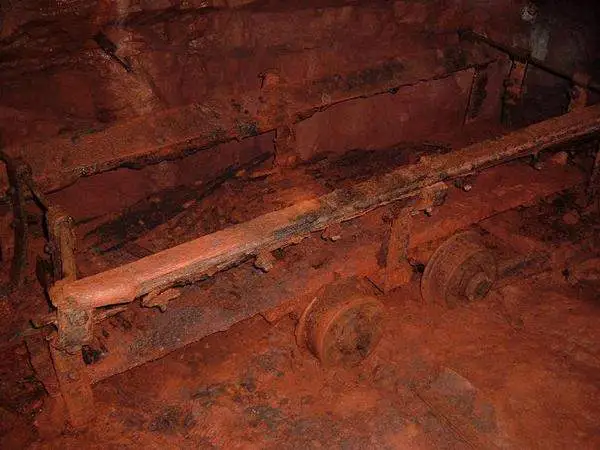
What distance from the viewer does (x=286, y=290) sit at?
4172mm

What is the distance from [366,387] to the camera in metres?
4.32

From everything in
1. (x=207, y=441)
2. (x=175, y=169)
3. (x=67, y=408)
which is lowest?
(x=207, y=441)

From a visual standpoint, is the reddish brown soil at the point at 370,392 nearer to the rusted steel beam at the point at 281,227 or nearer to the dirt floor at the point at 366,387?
the dirt floor at the point at 366,387

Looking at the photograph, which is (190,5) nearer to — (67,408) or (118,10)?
(118,10)

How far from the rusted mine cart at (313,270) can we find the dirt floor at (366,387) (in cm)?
24

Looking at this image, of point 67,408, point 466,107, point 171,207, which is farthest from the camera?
point 466,107

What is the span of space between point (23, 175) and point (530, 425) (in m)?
4.00

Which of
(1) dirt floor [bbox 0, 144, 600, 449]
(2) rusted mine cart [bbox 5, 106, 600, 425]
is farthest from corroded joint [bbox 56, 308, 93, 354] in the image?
(1) dirt floor [bbox 0, 144, 600, 449]

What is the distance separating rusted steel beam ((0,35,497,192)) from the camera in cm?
423

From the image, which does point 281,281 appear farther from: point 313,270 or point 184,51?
point 184,51

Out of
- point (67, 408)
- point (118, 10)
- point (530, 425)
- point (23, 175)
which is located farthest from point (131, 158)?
point (530, 425)

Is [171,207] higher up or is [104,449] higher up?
[171,207]

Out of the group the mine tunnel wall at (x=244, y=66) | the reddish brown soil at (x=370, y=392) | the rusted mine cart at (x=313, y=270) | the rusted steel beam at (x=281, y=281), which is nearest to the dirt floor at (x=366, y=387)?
the reddish brown soil at (x=370, y=392)

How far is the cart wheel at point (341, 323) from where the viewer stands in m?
4.05
